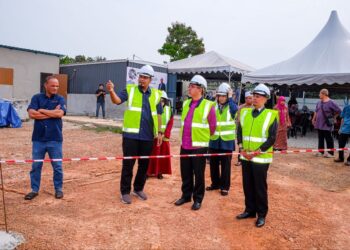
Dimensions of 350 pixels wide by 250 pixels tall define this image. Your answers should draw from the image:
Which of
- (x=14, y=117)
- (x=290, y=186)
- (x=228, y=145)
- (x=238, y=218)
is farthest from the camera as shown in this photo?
(x=14, y=117)

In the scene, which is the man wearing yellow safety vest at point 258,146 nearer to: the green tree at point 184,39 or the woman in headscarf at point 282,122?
the woman in headscarf at point 282,122

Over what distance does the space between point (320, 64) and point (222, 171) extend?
864 cm

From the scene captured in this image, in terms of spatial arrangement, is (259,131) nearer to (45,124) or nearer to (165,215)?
(165,215)

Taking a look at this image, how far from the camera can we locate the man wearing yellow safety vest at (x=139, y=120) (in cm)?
488

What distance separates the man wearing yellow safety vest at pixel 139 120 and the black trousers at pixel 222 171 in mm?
1300

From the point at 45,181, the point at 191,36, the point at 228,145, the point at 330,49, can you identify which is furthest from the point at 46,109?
the point at 191,36

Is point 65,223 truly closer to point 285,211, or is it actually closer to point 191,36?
point 285,211

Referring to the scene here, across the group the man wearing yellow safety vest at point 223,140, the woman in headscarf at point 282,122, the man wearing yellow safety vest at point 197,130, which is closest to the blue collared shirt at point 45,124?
the man wearing yellow safety vest at point 197,130

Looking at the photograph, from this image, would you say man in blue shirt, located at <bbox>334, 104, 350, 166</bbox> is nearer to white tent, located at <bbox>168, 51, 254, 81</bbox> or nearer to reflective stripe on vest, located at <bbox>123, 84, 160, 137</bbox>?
reflective stripe on vest, located at <bbox>123, 84, 160, 137</bbox>

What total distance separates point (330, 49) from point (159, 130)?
34.1 feet

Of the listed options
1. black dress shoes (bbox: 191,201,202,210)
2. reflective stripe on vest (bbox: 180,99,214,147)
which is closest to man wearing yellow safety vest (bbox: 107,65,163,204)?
reflective stripe on vest (bbox: 180,99,214,147)

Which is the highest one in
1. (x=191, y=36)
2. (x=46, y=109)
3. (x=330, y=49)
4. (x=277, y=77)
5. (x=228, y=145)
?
(x=191, y=36)

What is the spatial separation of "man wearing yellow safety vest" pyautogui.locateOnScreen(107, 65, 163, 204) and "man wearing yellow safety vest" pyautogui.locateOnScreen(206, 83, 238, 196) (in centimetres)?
122

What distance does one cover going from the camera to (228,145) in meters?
5.73
